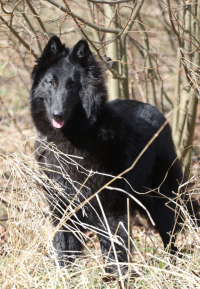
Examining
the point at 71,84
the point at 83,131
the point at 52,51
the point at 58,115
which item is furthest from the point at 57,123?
the point at 52,51

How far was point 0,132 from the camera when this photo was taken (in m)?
8.00

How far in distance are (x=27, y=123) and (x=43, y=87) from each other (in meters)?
4.42

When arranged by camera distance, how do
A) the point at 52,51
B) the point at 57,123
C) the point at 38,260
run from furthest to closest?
the point at 52,51
the point at 57,123
the point at 38,260

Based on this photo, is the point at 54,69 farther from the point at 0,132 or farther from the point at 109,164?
the point at 0,132

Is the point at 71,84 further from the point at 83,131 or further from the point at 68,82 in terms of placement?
the point at 83,131

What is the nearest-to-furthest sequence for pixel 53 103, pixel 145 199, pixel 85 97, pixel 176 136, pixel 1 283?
pixel 1 283 → pixel 53 103 → pixel 85 97 → pixel 145 199 → pixel 176 136

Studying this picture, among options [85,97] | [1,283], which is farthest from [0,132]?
[1,283]

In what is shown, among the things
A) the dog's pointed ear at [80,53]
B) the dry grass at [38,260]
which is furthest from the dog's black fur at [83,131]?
the dry grass at [38,260]

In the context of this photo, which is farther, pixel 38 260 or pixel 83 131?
pixel 83 131

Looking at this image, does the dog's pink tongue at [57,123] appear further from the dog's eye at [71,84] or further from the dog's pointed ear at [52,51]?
the dog's pointed ear at [52,51]

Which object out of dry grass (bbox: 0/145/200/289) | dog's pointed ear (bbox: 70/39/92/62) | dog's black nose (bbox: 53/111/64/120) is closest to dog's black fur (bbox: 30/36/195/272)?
dog's pointed ear (bbox: 70/39/92/62)

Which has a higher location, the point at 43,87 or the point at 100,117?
the point at 43,87

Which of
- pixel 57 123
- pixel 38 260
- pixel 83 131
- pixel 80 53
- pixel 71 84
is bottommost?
pixel 38 260

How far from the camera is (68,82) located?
11.6 ft
